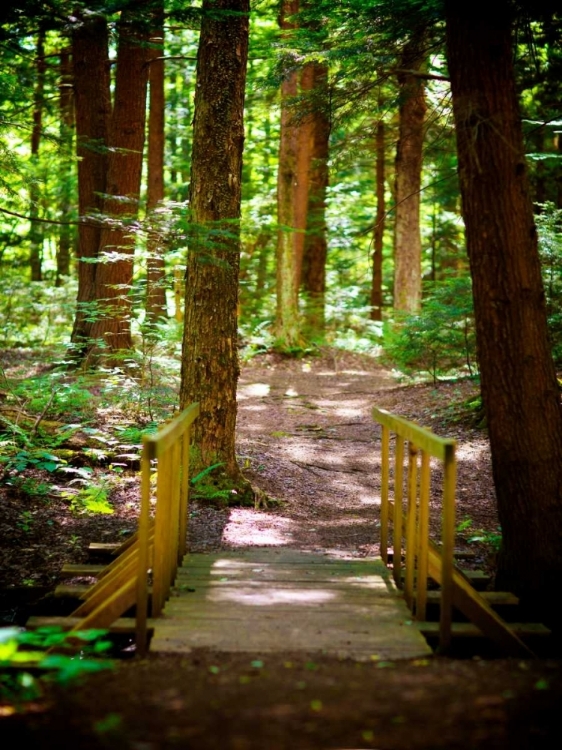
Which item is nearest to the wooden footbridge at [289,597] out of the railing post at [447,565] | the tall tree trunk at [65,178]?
the railing post at [447,565]

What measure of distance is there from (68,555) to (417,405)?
27.1ft

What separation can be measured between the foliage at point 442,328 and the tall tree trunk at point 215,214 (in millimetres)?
5906

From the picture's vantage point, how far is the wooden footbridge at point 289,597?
4.12 metres

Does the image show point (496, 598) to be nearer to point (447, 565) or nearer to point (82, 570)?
point (447, 565)

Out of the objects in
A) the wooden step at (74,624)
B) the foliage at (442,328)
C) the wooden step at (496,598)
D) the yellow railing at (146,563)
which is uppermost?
the foliage at (442,328)

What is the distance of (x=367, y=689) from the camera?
131 inches

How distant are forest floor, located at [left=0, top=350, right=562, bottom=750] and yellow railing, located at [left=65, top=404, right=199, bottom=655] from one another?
499 mm

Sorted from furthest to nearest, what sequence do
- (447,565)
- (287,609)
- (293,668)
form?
(287,609) → (447,565) → (293,668)

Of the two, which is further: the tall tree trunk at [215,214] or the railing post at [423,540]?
the tall tree trunk at [215,214]

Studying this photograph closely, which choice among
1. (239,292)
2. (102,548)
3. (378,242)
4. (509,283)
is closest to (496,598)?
(509,283)

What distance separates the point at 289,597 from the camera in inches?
195

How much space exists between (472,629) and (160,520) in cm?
205

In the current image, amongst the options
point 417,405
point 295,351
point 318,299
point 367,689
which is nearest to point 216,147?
point 367,689

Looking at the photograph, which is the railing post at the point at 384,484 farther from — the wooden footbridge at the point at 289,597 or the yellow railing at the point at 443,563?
the yellow railing at the point at 443,563
